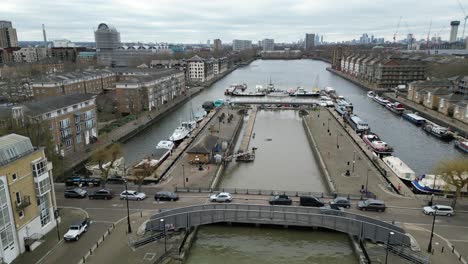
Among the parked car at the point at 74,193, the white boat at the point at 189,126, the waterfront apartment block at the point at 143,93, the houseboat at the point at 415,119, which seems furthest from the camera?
the waterfront apartment block at the point at 143,93

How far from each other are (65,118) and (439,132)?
1624 inches

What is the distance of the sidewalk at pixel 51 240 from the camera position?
53.3 feet

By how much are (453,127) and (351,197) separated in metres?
29.2

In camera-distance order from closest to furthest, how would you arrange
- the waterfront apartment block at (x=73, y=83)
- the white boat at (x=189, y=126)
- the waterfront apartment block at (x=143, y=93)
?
the white boat at (x=189, y=126), the waterfront apartment block at (x=73, y=83), the waterfront apartment block at (x=143, y=93)

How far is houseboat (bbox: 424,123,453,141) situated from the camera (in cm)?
4022

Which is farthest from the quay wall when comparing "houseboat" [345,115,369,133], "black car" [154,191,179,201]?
"black car" [154,191,179,201]

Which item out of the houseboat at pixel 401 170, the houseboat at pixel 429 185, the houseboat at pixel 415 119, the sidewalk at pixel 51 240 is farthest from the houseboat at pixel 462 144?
the sidewalk at pixel 51 240

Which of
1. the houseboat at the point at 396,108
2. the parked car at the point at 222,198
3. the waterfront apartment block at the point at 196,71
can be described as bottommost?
the parked car at the point at 222,198

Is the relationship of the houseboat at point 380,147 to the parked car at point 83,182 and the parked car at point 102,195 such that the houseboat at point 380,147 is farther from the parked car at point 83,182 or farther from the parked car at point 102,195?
the parked car at point 83,182

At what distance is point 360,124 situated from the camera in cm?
4359

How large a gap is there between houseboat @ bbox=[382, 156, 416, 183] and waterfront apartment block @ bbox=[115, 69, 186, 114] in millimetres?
35269

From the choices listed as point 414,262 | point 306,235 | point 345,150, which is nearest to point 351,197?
point 306,235

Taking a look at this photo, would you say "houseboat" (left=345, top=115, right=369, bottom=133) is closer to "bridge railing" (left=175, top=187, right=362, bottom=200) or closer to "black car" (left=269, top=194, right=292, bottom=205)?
"bridge railing" (left=175, top=187, right=362, bottom=200)

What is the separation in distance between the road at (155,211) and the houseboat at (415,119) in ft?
98.0
